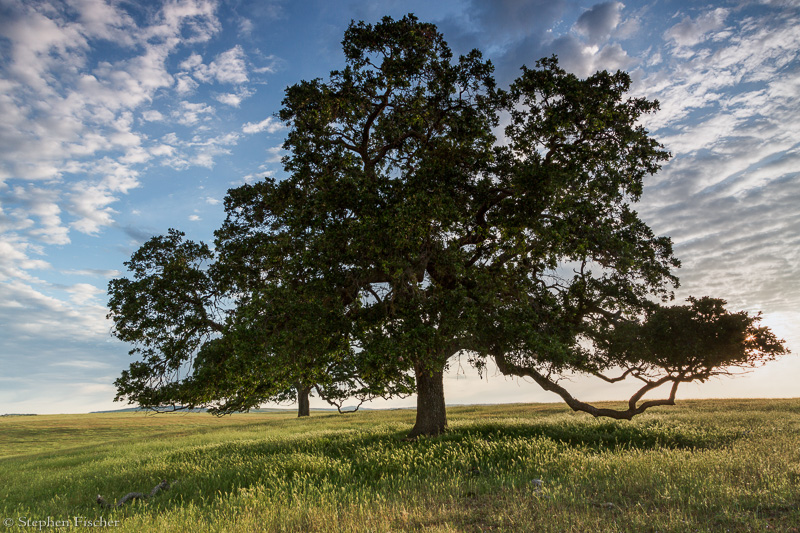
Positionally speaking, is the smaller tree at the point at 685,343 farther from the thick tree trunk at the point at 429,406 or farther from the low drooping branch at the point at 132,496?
the low drooping branch at the point at 132,496

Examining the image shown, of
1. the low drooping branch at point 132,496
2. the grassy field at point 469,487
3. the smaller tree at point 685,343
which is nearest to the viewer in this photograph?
the grassy field at point 469,487

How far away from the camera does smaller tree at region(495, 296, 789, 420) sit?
57.8ft

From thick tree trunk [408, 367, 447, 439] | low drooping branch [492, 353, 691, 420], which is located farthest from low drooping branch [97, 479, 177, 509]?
low drooping branch [492, 353, 691, 420]

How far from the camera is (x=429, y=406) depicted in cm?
1919

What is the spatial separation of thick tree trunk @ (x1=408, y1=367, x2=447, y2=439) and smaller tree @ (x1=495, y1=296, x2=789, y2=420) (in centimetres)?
289

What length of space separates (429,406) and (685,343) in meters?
10.4

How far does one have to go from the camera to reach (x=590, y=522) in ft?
22.2

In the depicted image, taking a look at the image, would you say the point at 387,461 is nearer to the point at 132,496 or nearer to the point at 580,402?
the point at 132,496

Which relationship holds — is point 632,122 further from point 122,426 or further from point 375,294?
point 122,426

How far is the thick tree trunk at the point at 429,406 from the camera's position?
19.0 m

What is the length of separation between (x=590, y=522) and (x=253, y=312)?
1150 centimetres

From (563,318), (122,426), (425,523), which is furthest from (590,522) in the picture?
(122,426)

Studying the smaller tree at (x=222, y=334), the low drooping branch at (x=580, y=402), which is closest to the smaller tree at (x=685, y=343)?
the low drooping branch at (x=580, y=402)

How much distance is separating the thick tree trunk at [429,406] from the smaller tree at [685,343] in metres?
2.89
